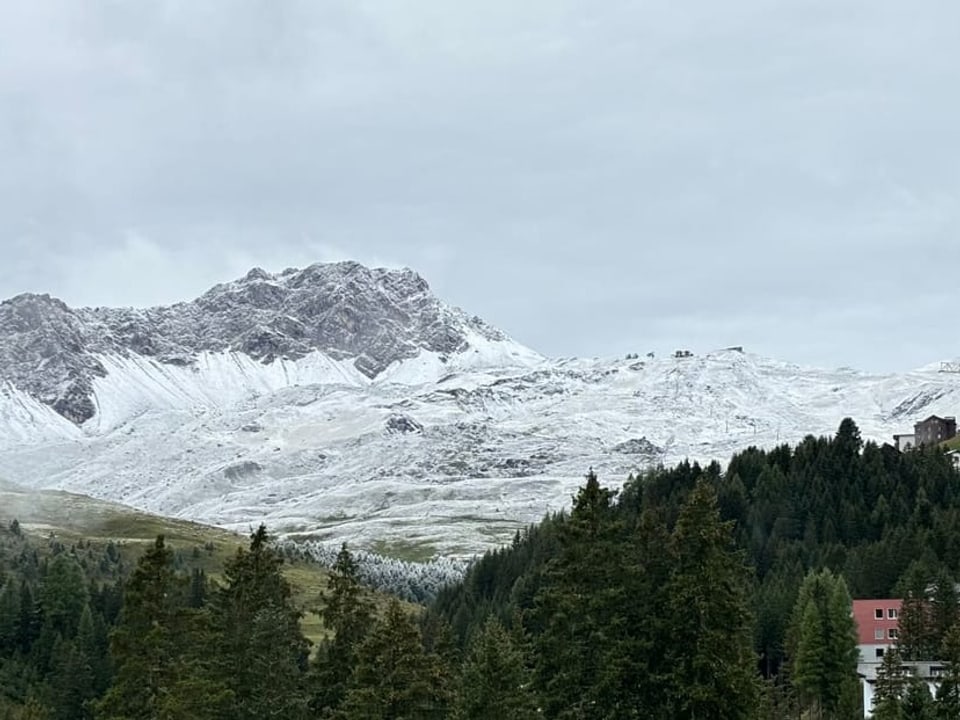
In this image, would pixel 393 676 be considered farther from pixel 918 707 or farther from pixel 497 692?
pixel 918 707

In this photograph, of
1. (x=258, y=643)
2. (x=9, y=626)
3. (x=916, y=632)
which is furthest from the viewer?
(x=9, y=626)

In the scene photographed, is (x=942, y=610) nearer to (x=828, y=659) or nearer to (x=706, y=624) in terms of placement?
(x=828, y=659)

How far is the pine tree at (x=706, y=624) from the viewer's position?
4462 cm

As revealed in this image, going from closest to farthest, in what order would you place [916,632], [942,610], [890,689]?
[890,689], [916,632], [942,610]

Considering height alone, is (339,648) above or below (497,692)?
above

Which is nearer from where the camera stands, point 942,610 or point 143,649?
point 143,649

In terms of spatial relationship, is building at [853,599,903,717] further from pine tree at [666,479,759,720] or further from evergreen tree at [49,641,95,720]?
pine tree at [666,479,759,720]

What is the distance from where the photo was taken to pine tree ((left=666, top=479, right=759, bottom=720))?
44625mm

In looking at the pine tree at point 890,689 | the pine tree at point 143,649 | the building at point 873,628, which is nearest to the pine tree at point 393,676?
the pine tree at point 143,649

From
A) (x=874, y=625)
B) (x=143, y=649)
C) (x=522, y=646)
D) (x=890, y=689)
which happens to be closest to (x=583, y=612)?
(x=143, y=649)

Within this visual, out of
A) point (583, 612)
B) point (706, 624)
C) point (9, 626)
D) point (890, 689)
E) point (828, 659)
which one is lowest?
point (9, 626)

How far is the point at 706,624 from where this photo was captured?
45.4m

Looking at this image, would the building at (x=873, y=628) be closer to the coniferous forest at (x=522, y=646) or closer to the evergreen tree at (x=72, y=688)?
the coniferous forest at (x=522, y=646)

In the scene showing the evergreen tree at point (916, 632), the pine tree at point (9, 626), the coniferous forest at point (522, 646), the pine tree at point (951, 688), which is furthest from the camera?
the pine tree at point (9, 626)
